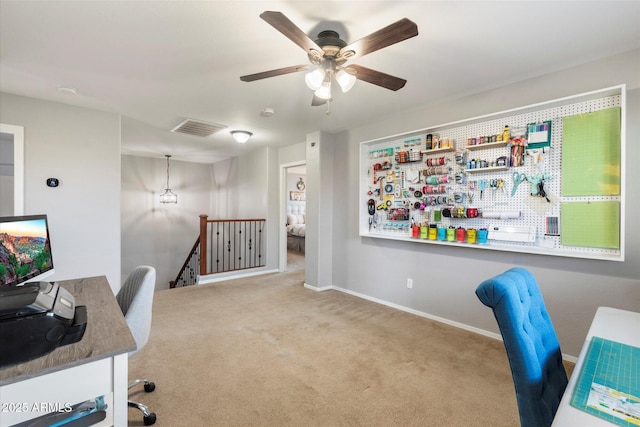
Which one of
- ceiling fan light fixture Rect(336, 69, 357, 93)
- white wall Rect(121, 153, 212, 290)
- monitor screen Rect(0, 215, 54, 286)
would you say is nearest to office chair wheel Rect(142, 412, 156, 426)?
monitor screen Rect(0, 215, 54, 286)

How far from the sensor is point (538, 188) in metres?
2.43

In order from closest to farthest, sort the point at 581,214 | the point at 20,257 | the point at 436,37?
the point at 20,257
the point at 436,37
the point at 581,214

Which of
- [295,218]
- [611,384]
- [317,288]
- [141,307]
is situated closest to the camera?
[611,384]

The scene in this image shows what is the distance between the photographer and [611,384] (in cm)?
87

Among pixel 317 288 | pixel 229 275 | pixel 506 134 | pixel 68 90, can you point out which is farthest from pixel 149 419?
pixel 229 275

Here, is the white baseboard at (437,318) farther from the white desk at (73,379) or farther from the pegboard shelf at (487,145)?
the white desk at (73,379)

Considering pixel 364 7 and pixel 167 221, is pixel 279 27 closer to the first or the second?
pixel 364 7

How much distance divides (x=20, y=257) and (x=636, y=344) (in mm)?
2926

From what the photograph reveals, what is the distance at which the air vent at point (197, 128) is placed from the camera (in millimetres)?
3867

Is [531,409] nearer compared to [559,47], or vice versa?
[531,409]

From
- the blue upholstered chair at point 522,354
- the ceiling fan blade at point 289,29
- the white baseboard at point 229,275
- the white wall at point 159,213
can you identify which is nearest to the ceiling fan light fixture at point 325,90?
the ceiling fan blade at point 289,29

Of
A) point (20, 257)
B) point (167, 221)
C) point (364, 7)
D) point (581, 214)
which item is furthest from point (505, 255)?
point (167, 221)

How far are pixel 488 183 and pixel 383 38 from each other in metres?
1.86

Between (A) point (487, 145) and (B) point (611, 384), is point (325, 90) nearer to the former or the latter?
(A) point (487, 145)
